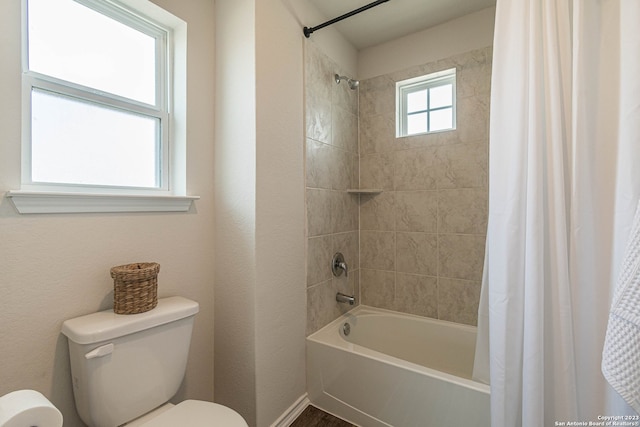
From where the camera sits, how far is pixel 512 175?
114 cm

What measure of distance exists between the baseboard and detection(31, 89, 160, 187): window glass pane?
56.5 inches

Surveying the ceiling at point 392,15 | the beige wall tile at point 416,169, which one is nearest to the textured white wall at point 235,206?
the ceiling at point 392,15

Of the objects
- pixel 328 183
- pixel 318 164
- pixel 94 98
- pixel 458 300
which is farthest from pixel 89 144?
pixel 458 300

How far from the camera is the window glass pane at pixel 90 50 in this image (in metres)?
1.10

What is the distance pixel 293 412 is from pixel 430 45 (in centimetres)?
262

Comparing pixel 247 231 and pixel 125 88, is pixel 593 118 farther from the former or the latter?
pixel 125 88

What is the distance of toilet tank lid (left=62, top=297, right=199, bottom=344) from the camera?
0.97 meters

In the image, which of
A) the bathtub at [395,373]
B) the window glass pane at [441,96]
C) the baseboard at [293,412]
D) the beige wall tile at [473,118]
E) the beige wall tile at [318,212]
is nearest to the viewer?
the bathtub at [395,373]

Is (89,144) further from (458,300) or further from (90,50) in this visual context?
(458,300)

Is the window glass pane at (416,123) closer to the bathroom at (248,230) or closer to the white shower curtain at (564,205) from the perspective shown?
the bathroom at (248,230)

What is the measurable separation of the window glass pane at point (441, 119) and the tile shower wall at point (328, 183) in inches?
23.3

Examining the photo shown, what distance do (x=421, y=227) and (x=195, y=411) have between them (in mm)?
1756

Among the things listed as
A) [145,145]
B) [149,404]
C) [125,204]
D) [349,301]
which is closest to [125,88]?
[145,145]

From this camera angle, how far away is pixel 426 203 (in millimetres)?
2104
